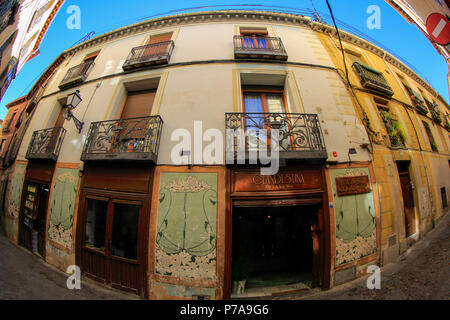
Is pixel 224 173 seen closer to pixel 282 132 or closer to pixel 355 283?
pixel 282 132

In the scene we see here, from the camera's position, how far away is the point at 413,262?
12.9 feet

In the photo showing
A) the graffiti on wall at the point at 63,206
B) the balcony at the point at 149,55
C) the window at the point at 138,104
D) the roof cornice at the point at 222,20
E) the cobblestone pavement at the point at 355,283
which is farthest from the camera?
Answer: the roof cornice at the point at 222,20

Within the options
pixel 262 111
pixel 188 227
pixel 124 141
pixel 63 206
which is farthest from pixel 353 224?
pixel 63 206

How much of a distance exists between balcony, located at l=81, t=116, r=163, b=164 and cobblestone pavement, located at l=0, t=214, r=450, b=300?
10.9 feet

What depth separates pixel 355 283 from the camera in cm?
363

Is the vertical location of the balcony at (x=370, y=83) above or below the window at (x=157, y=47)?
below

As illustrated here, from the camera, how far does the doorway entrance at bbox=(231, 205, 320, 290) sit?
4273mm

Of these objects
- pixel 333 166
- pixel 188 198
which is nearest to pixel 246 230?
pixel 188 198

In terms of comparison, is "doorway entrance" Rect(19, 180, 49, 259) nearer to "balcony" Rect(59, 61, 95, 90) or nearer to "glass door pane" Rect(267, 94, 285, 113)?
"balcony" Rect(59, 61, 95, 90)

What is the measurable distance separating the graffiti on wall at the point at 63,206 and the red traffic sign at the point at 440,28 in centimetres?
997

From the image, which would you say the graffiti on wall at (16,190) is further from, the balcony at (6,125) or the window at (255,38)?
the balcony at (6,125)

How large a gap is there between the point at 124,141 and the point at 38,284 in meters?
4.24

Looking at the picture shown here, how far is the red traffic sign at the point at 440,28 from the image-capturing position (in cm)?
279

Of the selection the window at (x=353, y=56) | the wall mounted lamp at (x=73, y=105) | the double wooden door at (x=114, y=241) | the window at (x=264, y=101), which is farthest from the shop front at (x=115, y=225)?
the window at (x=353, y=56)
